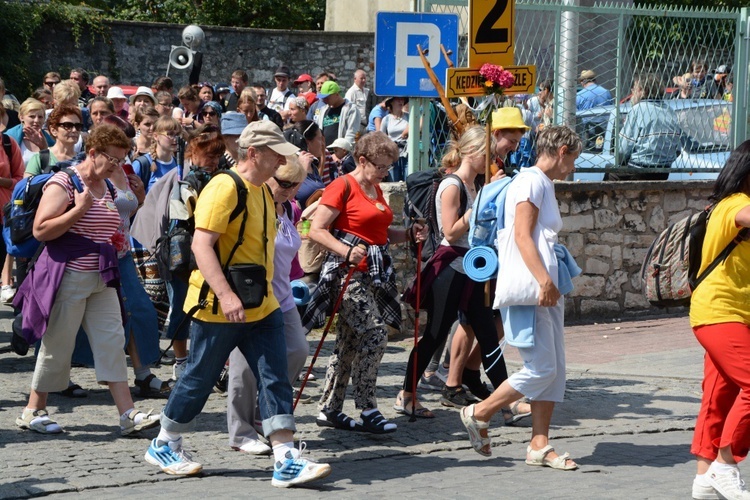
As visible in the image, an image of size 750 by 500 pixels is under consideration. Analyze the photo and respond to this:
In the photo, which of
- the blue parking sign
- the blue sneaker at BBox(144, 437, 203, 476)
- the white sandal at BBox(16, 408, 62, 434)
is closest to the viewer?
the blue sneaker at BBox(144, 437, 203, 476)

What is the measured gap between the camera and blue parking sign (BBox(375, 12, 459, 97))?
1000cm

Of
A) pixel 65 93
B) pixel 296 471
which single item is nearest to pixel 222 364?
pixel 296 471

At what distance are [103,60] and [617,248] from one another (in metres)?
14.6

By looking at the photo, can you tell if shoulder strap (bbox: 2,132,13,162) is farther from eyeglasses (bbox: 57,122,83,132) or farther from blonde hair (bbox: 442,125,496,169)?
blonde hair (bbox: 442,125,496,169)

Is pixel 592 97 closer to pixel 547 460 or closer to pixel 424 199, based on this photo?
pixel 424 199

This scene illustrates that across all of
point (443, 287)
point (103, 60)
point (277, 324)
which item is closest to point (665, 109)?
point (443, 287)

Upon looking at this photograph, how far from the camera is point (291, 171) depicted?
7.23 meters

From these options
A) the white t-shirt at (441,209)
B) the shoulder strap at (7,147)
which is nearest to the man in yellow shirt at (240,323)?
the white t-shirt at (441,209)

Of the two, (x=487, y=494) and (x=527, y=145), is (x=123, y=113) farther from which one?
(x=487, y=494)

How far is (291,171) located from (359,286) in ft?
2.67

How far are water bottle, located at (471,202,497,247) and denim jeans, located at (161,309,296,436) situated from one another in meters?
1.50

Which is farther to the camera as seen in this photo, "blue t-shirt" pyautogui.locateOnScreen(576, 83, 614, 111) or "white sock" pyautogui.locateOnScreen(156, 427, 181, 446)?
"blue t-shirt" pyautogui.locateOnScreen(576, 83, 614, 111)

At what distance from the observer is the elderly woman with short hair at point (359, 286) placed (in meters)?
7.33

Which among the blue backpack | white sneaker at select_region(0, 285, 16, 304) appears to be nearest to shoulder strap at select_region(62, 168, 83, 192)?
the blue backpack
